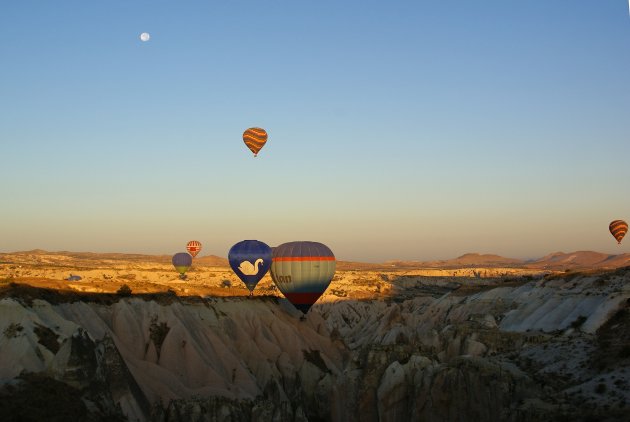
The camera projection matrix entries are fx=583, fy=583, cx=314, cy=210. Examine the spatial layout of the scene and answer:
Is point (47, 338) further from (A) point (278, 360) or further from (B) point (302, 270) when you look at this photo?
(B) point (302, 270)

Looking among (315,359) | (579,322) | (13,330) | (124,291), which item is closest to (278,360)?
(315,359)

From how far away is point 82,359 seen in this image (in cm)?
2809

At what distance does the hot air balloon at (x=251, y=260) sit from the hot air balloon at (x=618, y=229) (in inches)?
2966

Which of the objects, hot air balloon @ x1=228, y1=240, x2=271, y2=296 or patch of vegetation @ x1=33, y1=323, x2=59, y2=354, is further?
hot air balloon @ x1=228, y1=240, x2=271, y2=296

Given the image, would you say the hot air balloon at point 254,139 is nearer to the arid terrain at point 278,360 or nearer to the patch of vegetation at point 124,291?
the arid terrain at point 278,360

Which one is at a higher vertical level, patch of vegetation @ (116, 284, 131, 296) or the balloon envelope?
the balloon envelope

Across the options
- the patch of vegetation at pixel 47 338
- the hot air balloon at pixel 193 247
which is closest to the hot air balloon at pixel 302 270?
the patch of vegetation at pixel 47 338

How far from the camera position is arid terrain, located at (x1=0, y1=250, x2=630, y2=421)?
26156 millimetres

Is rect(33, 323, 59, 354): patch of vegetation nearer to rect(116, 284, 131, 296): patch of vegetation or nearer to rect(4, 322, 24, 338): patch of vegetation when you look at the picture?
rect(4, 322, 24, 338): patch of vegetation

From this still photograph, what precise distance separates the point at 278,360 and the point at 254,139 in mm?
33243

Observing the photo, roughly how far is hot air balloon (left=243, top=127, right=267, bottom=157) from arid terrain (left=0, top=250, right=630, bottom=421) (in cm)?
2228

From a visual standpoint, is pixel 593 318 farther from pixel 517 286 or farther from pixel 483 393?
pixel 517 286

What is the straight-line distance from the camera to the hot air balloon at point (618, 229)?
354 feet

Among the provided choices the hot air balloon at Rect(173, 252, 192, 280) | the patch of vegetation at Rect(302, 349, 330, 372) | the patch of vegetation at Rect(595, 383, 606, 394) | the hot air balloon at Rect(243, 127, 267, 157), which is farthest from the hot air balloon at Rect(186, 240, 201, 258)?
the patch of vegetation at Rect(595, 383, 606, 394)
